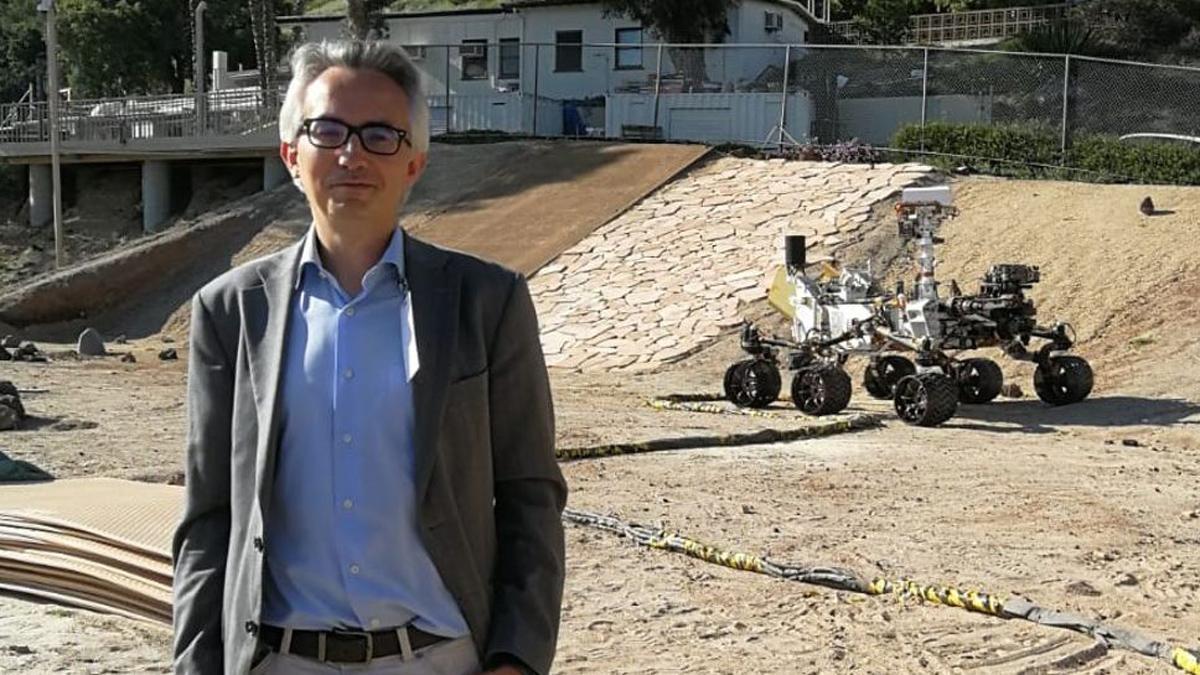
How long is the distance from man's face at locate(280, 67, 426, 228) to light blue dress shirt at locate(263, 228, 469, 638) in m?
0.22

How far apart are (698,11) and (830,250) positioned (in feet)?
50.5

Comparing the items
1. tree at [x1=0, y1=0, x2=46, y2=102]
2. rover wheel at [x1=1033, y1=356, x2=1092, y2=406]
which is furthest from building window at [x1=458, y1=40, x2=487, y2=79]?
tree at [x1=0, y1=0, x2=46, y2=102]

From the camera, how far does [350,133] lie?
3.04 meters

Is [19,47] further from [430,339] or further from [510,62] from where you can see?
[430,339]

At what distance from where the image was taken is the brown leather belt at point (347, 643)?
9.68ft

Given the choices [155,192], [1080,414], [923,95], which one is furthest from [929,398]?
[155,192]

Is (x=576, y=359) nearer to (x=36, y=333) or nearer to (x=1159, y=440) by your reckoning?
(x=1159, y=440)

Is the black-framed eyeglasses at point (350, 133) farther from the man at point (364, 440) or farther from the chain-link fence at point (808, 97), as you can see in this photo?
the chain-link fence at point (808, 97)

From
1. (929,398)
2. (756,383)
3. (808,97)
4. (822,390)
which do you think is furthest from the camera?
(808,97)

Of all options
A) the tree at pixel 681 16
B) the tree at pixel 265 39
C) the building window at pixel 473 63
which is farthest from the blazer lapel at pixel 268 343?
the building window at pixel 473 63

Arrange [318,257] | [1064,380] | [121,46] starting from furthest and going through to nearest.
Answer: [121,46] < [1064,380] < [318,257]

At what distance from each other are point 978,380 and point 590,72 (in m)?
22.1

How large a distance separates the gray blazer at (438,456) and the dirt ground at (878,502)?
3.82m

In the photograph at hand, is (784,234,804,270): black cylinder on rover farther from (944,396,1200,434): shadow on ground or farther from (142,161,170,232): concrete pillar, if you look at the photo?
(142,161,170,232): concrete pillar
